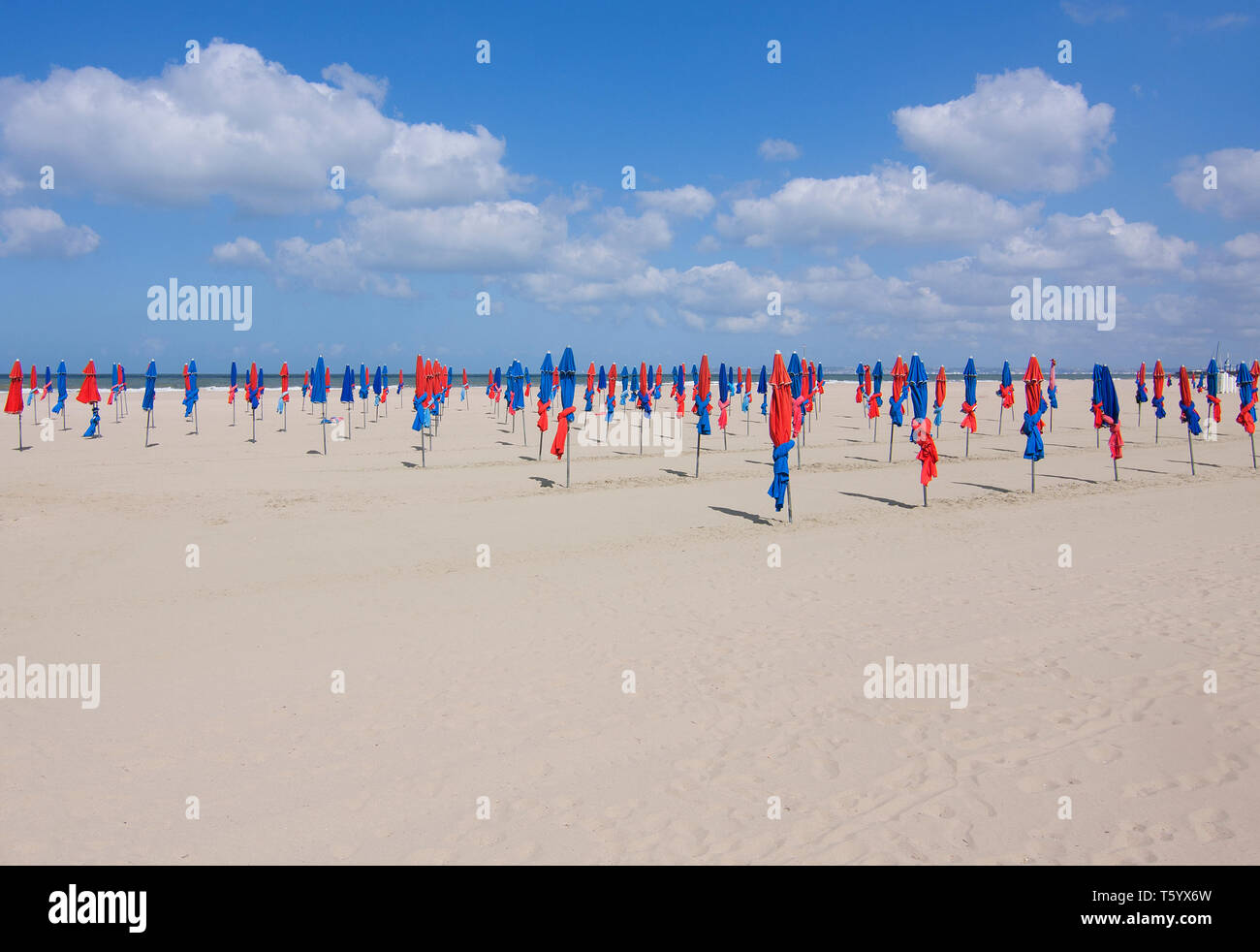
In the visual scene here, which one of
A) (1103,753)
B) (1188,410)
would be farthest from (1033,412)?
(1103,753)

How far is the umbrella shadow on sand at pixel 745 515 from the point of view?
1441 cm

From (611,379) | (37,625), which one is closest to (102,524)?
(37,625)

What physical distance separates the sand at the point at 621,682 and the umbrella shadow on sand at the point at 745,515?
62 millimetres

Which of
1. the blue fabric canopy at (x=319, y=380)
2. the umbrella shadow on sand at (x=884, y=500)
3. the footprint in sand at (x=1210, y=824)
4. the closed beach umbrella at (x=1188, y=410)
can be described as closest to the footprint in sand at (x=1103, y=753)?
the footprint in sand at (x=1210, y=824)

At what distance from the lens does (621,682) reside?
6.73 metres

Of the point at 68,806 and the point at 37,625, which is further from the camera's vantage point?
the point at 37,625

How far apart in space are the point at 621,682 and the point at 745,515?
882 centimetres

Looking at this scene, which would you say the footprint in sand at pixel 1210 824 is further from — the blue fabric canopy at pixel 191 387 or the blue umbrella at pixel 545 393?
the blue fabric canopy at pixel 191 387

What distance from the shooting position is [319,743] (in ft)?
18.1

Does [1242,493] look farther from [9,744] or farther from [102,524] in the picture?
[102,524]

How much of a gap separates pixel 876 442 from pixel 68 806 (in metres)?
27.7
